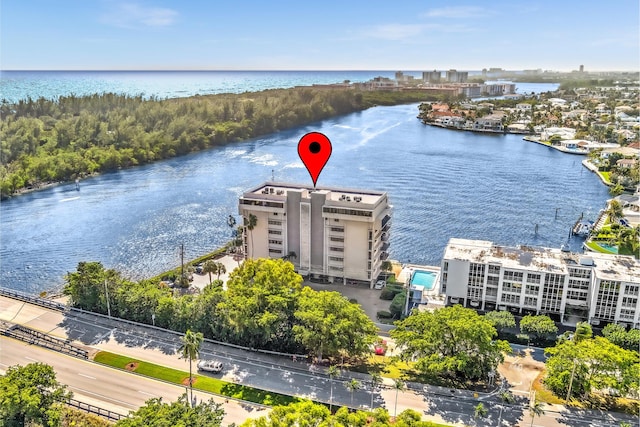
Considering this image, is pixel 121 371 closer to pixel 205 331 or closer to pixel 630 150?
pixel 205 331

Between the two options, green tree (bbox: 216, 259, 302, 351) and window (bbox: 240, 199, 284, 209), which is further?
window (bbox: 240, 199, 284, 209)

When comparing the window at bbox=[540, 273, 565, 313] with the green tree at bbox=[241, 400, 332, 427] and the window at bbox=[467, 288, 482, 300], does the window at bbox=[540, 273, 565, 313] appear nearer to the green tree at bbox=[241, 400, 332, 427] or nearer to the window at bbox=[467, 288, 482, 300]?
the window at bbox=[467, 288, 482, 300]

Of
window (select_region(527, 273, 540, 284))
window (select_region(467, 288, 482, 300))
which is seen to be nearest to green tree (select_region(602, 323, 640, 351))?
window (select_region(527, 273, 540, 284))

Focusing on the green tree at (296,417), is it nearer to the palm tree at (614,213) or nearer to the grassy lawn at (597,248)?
the grassy lawn at (597,248)

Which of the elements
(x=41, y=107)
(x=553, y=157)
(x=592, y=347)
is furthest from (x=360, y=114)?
(x=592, y=347)

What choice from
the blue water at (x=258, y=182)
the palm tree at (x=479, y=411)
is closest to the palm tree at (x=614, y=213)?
the blue water at (x=258, y=182)

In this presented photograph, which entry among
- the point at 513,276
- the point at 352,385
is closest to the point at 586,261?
the point at 513,276
